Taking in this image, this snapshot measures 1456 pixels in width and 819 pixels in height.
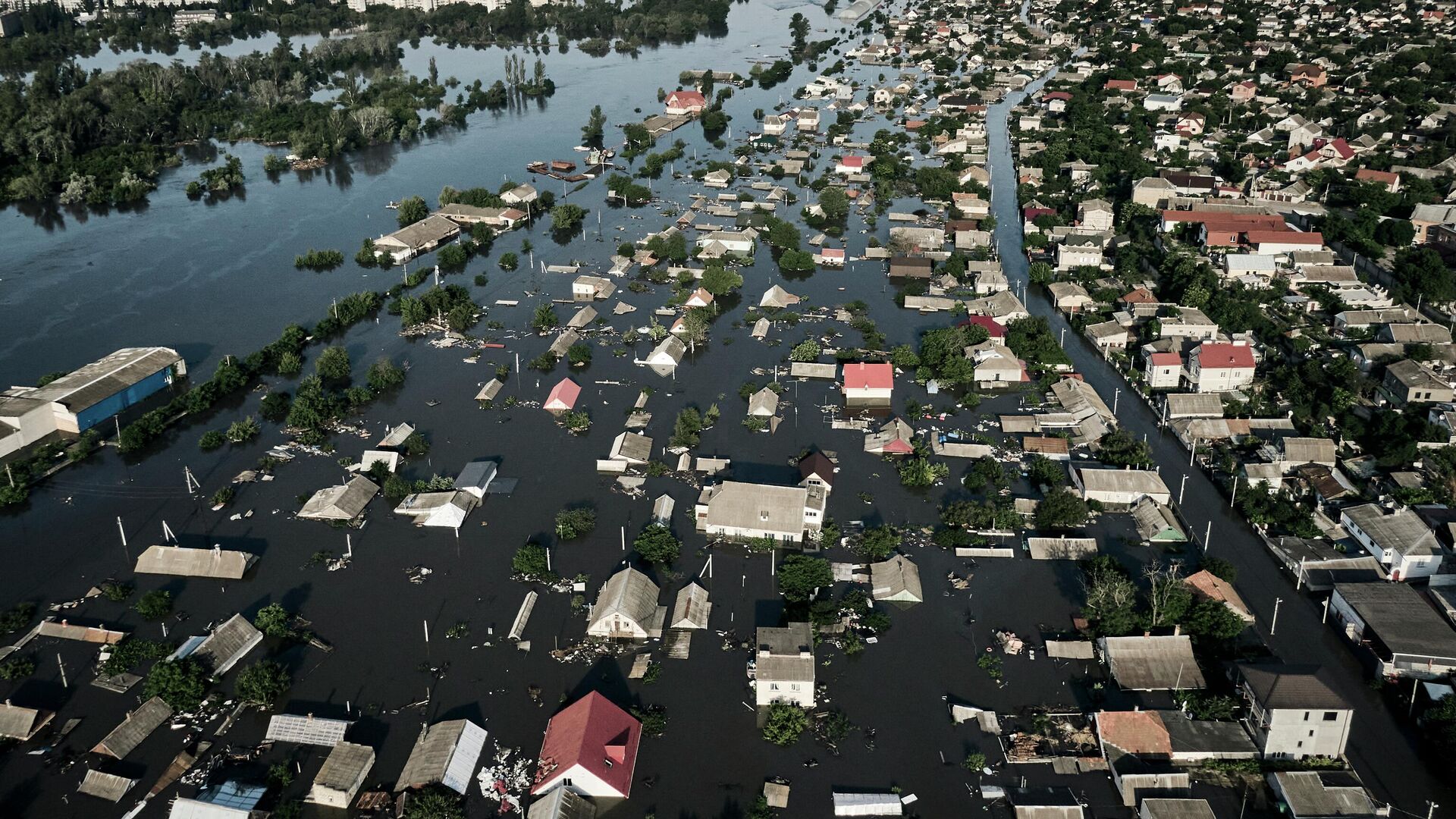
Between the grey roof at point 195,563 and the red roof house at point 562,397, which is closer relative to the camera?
the grey roof at point 195,563

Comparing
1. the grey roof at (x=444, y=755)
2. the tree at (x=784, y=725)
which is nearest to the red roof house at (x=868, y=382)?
the tree at (x=784, y=725)

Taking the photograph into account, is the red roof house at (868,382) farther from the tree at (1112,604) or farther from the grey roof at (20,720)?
the grey roof at (20,720)

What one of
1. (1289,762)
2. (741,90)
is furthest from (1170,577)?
(741,90)

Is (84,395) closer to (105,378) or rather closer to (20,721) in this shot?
(105,378)

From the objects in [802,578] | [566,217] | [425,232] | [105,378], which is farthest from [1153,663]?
[425,232]

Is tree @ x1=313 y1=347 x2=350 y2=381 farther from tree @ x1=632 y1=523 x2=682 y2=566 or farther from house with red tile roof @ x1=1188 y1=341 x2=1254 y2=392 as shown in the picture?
house with red tile roof @ x1=1188 y1=341 x2=1254 y2=392
